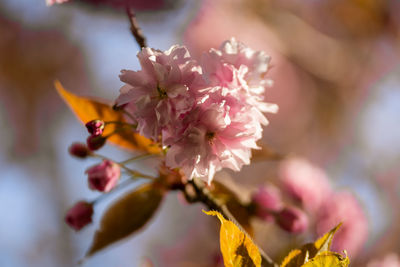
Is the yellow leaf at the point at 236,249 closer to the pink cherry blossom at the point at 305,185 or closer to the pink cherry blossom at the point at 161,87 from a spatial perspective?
the pink cherry blossom at the point at 161,87

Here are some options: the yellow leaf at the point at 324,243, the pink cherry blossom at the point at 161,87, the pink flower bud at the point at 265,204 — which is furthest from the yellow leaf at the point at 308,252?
the pink flower bud at the point at 265,204

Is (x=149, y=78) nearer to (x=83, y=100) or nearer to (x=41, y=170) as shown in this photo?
(x=83, y=100)

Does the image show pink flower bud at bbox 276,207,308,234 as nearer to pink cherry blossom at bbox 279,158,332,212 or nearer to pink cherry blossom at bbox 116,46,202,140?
pink cherry blossom at bbox 279,158,332,212

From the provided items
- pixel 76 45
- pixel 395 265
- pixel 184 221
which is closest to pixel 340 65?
pixel 184 221

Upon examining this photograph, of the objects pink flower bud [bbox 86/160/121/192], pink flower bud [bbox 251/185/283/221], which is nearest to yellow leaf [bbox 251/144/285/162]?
pink flower bud [bbox 251/185/283/221]

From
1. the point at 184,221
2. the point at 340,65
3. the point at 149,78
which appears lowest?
the point at 184,221

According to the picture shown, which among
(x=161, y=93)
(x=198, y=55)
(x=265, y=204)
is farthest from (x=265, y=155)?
(x=198, y=55)
